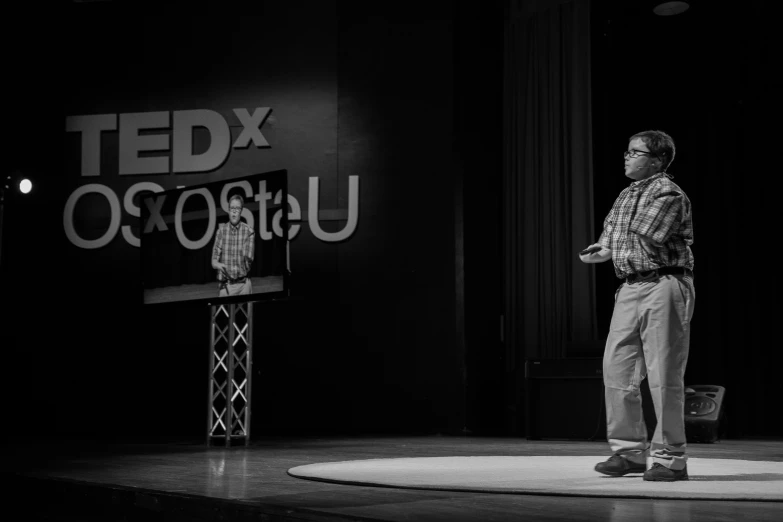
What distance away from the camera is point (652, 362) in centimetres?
334

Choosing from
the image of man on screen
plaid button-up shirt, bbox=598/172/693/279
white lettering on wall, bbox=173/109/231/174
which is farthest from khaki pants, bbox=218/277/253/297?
plaid button-up shirt, bbox=598/172/693/279

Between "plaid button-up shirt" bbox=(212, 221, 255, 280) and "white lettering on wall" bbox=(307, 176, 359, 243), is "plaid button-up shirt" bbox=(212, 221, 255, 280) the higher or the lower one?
the lower one

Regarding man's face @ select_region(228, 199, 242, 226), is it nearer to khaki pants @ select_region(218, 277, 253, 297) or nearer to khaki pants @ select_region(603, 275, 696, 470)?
khaki pants @ select_region(218, 277, 253, 297)

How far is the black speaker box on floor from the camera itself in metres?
A: 6.50

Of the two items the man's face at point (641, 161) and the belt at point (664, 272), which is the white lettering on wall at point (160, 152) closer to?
the man's face at point (641, 161)

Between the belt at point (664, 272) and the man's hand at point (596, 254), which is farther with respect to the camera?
the man's hand at point (596, 254)

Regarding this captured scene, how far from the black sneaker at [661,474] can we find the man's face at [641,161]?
1.05 m

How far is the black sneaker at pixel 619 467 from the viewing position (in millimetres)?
3506

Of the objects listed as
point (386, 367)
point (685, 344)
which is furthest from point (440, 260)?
point (685, 344)

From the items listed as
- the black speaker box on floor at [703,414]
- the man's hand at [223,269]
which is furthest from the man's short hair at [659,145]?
the black speaker box on floor at [703,414]

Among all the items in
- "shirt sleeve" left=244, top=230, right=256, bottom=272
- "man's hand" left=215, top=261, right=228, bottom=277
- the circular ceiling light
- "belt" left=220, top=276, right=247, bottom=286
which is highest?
the circular ceiling light

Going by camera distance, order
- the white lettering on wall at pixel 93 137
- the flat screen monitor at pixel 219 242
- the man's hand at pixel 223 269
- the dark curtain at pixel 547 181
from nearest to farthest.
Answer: the flat screen monitor at pixel 219 242, the man's hand at pixel 223 269, the dark curtain at pixel 547 181, the white lettering on wall at pixel 93 137

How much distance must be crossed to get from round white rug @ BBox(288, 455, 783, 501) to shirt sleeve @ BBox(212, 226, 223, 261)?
210cm

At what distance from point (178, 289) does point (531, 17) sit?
3.70 m
